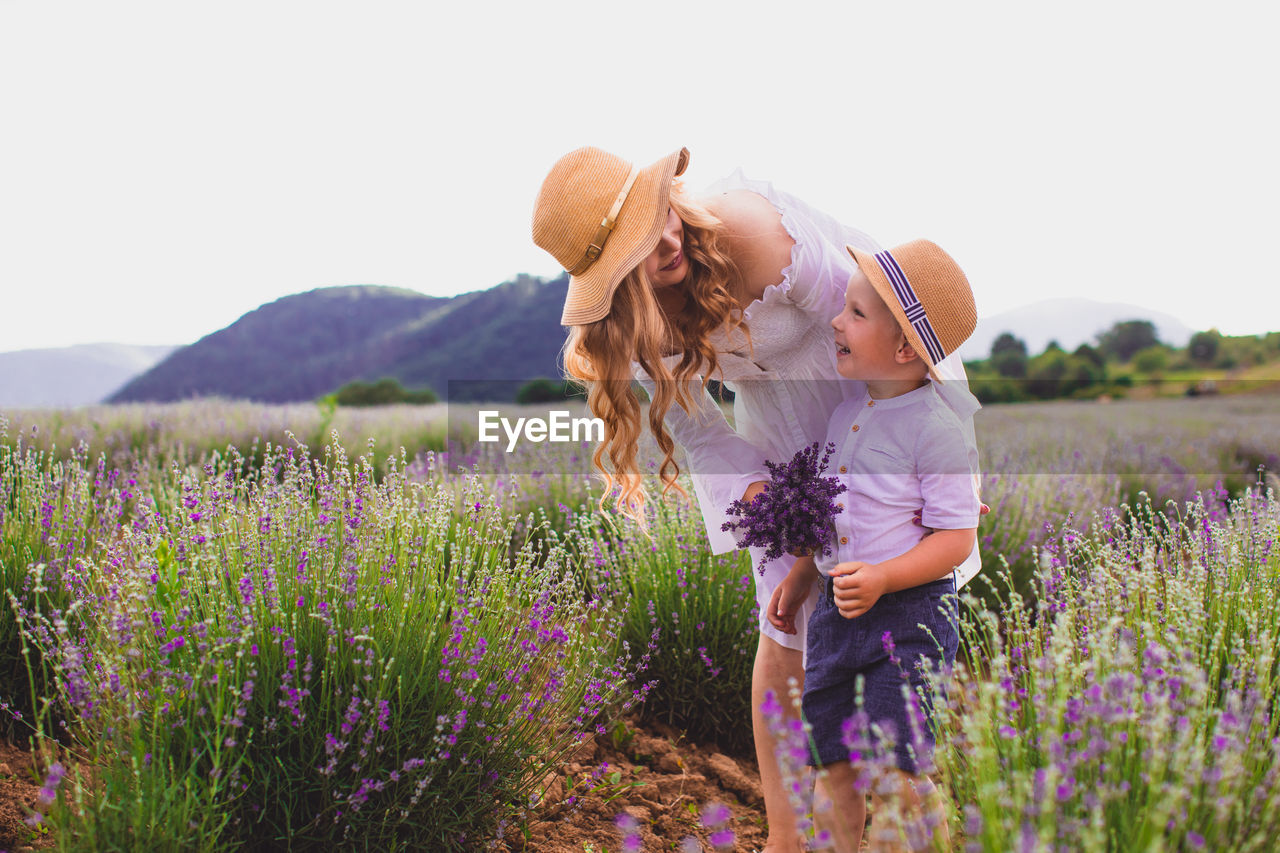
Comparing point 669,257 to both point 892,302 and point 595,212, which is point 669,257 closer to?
point 595,212

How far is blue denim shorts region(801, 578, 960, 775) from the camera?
1.70 meters

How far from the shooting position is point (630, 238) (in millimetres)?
1943

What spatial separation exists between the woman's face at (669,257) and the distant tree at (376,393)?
19.1 m

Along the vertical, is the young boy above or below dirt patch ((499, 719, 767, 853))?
above

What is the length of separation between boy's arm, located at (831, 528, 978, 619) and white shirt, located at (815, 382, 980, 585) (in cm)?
4

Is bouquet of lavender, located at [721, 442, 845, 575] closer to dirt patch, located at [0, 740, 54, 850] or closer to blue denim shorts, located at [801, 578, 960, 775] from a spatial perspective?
blue denim shorts, located at [801, 578, 960, 775]

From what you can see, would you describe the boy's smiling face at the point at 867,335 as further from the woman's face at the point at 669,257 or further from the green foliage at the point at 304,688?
the green foliage at the point at 304,688

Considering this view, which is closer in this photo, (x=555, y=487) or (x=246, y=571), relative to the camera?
(x=246, y=571)

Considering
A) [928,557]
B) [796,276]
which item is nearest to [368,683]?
[928,557]

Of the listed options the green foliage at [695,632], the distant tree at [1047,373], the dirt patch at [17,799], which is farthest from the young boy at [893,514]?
the distant tree at [1047,373]

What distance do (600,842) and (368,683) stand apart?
0.88 m

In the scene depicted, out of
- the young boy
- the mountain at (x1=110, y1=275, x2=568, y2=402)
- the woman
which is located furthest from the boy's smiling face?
the mountain at (x1=110, y1=275, x2=568, y2=402)

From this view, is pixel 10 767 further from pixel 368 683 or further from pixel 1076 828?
pixel 1076 828

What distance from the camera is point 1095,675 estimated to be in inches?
54.0
